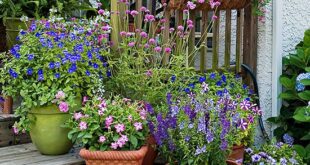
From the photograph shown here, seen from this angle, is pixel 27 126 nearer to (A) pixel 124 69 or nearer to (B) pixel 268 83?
(A) pixel 124 69

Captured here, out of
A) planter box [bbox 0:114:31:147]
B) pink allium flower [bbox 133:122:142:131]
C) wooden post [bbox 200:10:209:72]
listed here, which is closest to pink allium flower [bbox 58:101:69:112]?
pink allium flower [bbox 133:122:142:131]

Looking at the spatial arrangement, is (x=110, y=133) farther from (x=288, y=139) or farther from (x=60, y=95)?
(x=288, y=139)

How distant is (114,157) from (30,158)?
62cm

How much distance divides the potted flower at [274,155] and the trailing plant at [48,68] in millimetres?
1167

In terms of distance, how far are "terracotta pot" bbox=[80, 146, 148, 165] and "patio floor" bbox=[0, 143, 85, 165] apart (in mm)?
260

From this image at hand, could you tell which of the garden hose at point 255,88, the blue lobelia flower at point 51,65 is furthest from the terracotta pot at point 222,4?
the blue lobelia flower at point 51,65

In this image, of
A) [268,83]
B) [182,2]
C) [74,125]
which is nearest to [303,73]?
[268,83]

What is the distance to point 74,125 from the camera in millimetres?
2918

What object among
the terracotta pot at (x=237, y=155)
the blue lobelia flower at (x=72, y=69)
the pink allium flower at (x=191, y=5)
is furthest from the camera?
the pink allium flower at (x=191, y=5)

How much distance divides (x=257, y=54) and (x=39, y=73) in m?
1.95

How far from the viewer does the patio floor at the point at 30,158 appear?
2.97m

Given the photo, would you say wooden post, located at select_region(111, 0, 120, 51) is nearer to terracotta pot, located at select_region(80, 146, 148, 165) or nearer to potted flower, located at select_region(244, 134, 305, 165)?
terracotta pot, located at select_region(80, 146, 148, 165)

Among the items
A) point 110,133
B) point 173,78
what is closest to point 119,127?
point 110,133

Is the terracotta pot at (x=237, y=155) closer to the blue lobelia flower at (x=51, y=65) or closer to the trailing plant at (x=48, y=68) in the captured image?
the trailing plant at (x=48, y=68)
